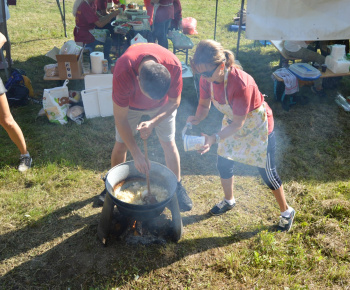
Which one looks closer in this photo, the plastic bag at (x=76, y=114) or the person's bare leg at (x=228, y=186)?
the person's bare leg at (x=228, y=186)

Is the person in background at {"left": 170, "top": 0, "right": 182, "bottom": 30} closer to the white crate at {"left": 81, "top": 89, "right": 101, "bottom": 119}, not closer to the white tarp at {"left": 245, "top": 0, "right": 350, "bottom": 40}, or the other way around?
the white tarp at {"left": 245, "top": 0, "right": 350, "bottom": 40}

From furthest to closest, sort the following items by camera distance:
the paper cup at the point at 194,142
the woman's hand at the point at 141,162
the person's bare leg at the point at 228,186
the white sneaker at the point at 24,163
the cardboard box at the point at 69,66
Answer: the cardboard box at the point at 69,66
the white sneaker at the point at 24,163
the person's bare leg at the point at 228,186
the woman's hand at the point at 141,162
the paper cup at the point at 194,142

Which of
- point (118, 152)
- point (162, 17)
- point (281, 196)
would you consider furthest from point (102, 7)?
point (281, 196)

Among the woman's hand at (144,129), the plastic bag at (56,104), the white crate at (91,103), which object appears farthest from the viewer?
the white crate at (91,103)

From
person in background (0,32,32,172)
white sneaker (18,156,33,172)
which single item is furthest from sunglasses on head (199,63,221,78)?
white sneaker (18,156,33,172)

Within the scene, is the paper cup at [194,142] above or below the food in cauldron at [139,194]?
above

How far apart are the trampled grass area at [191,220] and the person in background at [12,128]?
0.13m

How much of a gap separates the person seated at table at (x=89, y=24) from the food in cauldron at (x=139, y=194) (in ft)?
15.4

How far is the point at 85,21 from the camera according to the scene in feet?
22.2

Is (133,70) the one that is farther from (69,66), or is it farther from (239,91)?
(69,66)

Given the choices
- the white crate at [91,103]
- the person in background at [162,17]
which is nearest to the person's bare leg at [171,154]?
the white crate at [91,103]

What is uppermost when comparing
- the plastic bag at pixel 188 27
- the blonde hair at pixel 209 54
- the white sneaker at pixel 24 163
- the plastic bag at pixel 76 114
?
the blonde hair at pixel 209 54

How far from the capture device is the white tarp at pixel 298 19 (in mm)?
5184

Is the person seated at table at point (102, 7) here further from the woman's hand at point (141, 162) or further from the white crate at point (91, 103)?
the woman's hand at point (141, 162)
